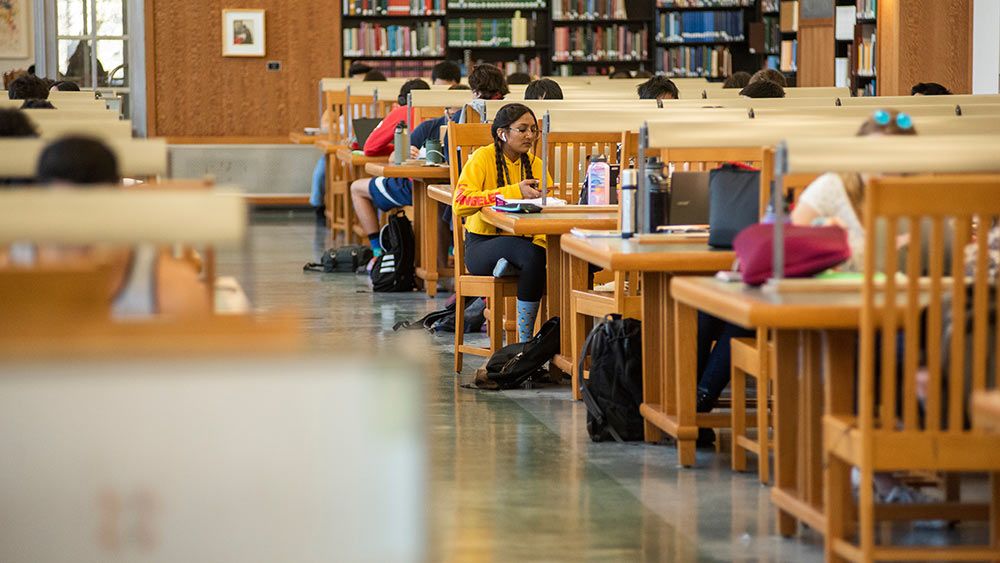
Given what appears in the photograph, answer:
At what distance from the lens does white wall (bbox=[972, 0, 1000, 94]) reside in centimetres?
954

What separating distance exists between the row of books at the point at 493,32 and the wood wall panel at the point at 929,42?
170 inches

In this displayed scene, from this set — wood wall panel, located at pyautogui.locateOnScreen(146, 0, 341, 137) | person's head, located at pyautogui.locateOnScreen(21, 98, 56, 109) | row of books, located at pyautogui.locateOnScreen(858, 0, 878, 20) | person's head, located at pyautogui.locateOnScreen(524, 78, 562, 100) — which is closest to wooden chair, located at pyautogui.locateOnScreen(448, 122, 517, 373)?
person's head, located at pyautogui.locateOnScreen(524, 78, 562, 100)

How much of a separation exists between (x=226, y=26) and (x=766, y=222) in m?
10.4

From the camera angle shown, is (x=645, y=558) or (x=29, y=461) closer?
(x=29, y=461)

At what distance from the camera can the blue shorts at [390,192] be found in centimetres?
800

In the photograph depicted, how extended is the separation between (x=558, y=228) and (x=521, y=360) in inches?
21.7

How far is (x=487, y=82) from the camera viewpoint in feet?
24.8

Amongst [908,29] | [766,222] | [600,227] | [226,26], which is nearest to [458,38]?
[226,26]

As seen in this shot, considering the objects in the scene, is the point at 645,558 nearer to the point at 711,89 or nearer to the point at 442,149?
the point at 442,149

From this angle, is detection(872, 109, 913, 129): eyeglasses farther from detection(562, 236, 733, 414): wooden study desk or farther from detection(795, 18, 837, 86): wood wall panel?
detection(795, 18, 837, 86): wood wall panel

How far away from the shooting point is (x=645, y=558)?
10.4 ft

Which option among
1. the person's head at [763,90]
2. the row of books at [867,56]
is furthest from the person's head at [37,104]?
the row of books at [867,56]

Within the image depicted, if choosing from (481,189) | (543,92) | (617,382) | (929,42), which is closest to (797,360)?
(617,382)

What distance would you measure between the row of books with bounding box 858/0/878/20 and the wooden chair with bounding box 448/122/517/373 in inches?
238
